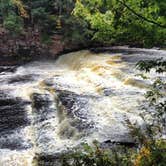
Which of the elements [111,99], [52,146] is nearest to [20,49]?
[111,99]

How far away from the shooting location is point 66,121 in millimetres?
12133

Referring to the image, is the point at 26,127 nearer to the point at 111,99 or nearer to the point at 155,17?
the point at 111,99

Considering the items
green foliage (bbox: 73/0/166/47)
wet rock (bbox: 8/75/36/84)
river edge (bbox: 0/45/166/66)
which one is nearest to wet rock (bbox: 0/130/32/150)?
green foliage (bbox: 73/0/166/47)

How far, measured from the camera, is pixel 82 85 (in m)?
17.3

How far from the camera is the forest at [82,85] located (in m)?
6.57

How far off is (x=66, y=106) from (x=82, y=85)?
3715 millimetres

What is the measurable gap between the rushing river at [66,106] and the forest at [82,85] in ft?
0.09

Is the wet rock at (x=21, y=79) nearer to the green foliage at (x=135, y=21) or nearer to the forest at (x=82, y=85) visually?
the forest at (x=82, y=85)

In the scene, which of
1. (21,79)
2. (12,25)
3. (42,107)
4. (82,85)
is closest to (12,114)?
(42,107)

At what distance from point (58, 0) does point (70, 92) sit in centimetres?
1614

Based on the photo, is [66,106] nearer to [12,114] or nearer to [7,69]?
[12,114]

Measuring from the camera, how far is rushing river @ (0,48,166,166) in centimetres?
1066

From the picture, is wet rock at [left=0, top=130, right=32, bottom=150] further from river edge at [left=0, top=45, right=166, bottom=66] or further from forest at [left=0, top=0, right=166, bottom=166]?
river edge at [left=0, top=45, right=166, bottom=66]

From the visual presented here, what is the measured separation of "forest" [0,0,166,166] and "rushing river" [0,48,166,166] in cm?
3
